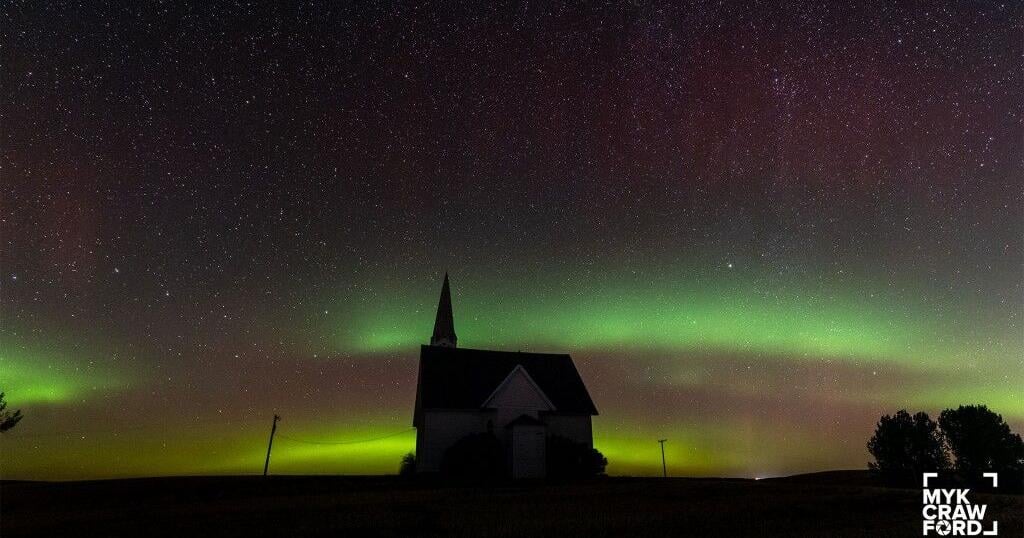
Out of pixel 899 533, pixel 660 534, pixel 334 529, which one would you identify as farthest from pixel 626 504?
pixel 334 529

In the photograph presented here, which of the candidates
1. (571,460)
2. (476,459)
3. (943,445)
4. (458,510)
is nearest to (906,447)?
(943,445)

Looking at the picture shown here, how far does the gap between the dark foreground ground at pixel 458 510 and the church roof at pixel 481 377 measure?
35.5 feet

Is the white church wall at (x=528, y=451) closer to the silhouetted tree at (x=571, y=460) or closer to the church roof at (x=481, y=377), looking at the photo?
the silhouetted tree at (x=571, y=460)

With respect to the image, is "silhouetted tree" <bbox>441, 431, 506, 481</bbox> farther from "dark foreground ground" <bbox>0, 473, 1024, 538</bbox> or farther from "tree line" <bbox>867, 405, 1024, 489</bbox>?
"tree line" <bbox>867, 405, 1024, 489</bbox>

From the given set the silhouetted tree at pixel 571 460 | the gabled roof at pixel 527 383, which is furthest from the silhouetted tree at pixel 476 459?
the gabled roof at pixel 527 383

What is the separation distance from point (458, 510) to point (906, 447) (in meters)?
42.4

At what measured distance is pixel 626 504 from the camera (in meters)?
21.9

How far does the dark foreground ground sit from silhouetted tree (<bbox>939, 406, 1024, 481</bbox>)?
27.4m

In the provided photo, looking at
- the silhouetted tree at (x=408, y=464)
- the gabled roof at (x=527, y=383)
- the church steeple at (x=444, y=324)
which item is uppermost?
the church steeple at (x=444, y=324)

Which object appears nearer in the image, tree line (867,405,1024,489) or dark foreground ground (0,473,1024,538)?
dark foreground ground (0,473,1024,538)

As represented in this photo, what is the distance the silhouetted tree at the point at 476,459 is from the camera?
36.2 metres

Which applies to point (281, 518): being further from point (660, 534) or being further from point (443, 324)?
point (443, 324)

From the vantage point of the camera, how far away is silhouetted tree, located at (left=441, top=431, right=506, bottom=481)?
1425 inches

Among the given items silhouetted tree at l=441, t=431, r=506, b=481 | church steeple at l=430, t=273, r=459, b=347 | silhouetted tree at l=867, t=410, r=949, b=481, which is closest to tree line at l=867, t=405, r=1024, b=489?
silhouetted tree at l=867, t=410, r=949, b=481
